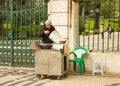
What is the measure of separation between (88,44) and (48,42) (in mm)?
1627

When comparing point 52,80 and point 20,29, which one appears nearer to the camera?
point 52,80

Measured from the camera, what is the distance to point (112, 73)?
11.9 m

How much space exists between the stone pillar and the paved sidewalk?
132cm

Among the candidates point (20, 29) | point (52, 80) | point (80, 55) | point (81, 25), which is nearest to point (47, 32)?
point (80, 55)

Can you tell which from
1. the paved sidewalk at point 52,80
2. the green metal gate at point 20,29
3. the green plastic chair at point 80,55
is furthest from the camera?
the green metal gate at point 20,29

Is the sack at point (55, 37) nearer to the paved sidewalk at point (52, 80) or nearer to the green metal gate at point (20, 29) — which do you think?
the paved sidewalk at point (52, 80)

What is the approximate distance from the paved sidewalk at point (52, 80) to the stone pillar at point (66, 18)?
132 centimetres

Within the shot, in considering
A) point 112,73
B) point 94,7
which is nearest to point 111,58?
point 112,73

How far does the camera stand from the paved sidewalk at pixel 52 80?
10240 millimetres

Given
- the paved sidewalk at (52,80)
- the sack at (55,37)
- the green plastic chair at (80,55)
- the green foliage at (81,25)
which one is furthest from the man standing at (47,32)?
the green foliage at (81,25)

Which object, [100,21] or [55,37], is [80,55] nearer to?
[55,37]

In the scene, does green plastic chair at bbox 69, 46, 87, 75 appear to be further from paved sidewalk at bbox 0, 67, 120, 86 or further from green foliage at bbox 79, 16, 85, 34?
green foliage at bbox 79, 16, 85, 34

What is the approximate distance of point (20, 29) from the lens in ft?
44.1

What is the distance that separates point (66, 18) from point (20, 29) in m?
2.07
